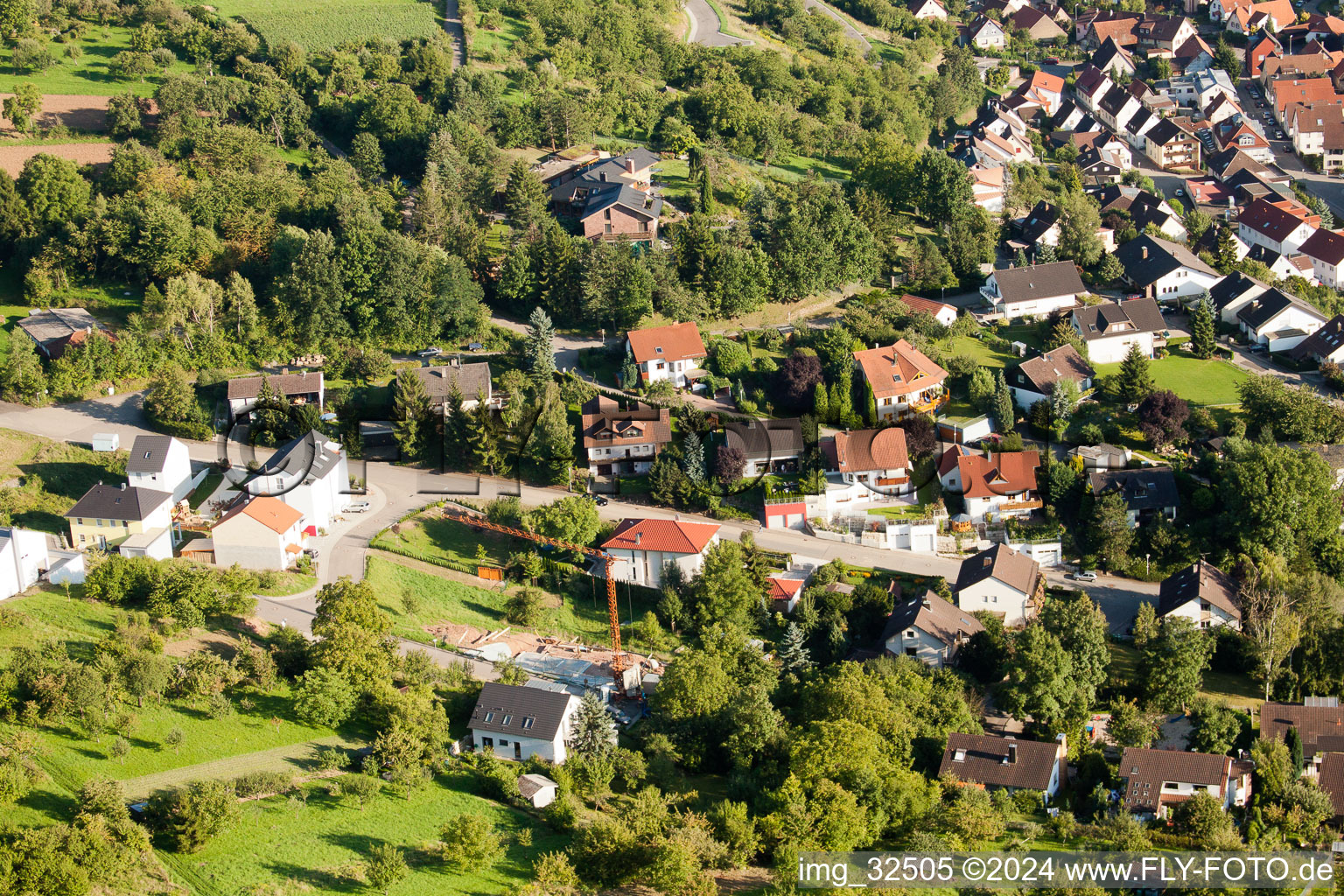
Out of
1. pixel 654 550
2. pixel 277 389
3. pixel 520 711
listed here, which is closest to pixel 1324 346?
pixel 654 550

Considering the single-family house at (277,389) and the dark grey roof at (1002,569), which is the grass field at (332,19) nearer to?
the single-family house at (277,389)

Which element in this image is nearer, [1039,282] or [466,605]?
[466,605]

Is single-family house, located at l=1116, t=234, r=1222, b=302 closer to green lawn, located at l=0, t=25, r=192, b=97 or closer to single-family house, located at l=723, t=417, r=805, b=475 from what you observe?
single-family house, located at l=723, t=417, r=805, b=475

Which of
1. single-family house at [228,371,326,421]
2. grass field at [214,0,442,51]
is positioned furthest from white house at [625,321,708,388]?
grass field at [214,0,442,51]

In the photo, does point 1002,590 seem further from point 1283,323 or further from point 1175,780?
point 1283,323

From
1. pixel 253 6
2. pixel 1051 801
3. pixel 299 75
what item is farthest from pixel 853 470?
pixel 253 6

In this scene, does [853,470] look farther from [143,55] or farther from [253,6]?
[253,6]

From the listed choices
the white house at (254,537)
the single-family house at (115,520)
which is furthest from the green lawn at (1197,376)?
the single-family house at (115,520)
